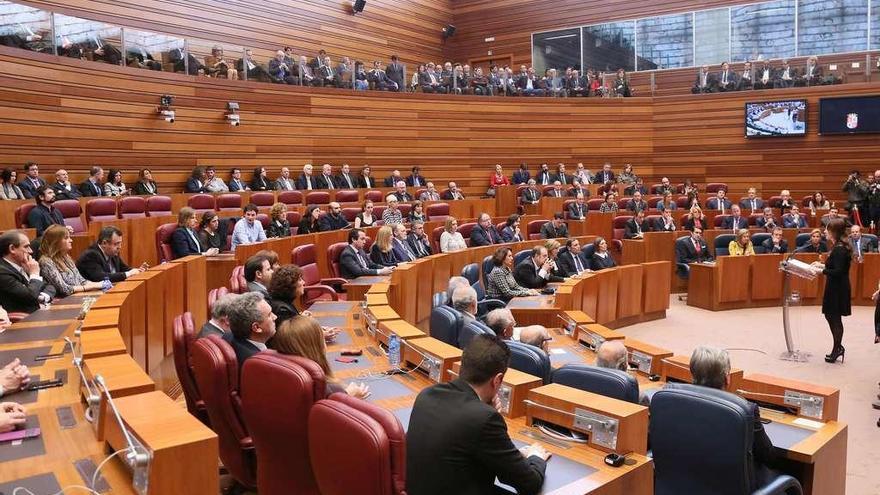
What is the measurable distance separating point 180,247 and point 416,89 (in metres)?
7.43

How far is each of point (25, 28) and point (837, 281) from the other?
8558mm

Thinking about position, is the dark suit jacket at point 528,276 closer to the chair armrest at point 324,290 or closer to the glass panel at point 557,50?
the chair armrest at point 324,290

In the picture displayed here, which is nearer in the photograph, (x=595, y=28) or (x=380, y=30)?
(x=380, y=30)

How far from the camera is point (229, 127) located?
33.3 feet

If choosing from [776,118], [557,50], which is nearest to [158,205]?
[557,50]

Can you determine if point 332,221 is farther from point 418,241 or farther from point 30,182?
point 30,182

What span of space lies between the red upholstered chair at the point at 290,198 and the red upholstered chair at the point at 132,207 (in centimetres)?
198

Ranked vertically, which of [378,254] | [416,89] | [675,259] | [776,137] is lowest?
[675,259]

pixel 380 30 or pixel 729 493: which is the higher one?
pixel 380 30

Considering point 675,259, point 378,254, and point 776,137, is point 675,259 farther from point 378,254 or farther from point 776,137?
point 776,137

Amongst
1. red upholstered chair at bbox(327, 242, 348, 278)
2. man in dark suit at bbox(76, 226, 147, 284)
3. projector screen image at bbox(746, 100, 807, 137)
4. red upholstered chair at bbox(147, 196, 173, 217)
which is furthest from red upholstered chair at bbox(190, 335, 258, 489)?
projector screen image at bbox(746, 100, 807, 137)

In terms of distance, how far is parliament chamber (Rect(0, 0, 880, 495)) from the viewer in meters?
2.08

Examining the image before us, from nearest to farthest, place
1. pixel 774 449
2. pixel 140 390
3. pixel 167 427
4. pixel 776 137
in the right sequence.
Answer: pixel 167 427, pixel 140 390, pixel 774 449, pixel 776 137

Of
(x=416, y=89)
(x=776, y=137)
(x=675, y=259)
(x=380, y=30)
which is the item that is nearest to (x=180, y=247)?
(x=675, y=259)
